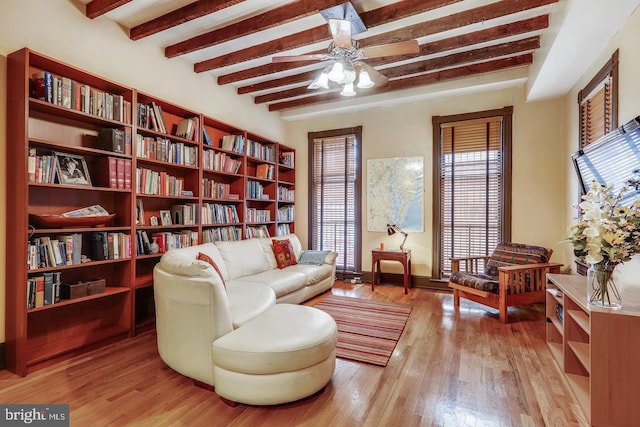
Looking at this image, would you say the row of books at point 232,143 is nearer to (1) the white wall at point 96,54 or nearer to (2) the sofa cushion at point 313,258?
(1) the white wall at point 96,54

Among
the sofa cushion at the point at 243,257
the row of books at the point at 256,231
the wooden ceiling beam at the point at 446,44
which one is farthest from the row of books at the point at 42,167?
the wooden ceiling beam at the point at 446,44

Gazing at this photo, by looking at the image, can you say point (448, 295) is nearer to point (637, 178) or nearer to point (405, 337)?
point (405, 337)

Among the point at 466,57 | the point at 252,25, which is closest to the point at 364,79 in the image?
the point at 252,25

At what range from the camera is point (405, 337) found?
2924mm

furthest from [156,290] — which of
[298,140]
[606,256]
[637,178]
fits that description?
[298,140]

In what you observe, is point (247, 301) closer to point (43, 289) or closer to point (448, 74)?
point (43, 289)

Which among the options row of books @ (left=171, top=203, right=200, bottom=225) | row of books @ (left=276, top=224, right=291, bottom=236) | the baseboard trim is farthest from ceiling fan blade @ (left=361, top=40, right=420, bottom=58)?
the baseboard trim

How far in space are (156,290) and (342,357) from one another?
5.13ft

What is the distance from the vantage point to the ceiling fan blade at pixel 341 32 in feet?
7.34

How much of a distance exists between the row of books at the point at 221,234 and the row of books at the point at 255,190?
55 centimetres

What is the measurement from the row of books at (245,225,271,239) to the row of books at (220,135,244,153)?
44.0 inches

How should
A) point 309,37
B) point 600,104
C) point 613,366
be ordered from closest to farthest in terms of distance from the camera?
point 613,366 → point 600,104 → point 309,37

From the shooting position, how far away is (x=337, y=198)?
536cm

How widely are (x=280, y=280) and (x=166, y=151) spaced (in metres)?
1.86
